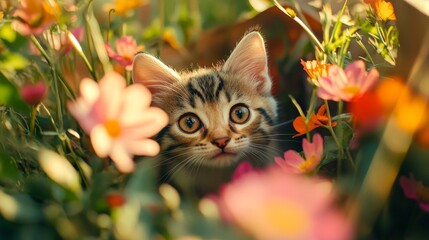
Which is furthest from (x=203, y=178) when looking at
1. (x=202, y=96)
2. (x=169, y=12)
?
(x=169, y=12)

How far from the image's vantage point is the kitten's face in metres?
0.73

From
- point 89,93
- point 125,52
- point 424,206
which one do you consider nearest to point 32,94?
point 89,93

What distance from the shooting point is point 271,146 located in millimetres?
827

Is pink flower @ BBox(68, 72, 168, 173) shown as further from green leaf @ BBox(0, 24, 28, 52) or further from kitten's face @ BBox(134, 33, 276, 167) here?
kitten's face @ BBox(134, 33, 276, 167)

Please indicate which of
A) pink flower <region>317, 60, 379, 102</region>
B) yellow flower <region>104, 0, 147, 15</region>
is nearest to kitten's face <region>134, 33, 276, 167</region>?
yellow flower <region>104, 0, 147, 15</region>

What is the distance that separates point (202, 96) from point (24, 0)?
0.95 ft

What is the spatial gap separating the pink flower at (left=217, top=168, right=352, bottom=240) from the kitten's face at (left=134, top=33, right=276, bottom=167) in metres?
0.43

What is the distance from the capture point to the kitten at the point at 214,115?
2.40ft

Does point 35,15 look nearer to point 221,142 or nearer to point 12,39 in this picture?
point 12,39

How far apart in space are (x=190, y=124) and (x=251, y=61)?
142 mm

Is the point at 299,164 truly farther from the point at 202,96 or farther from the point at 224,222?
the point at 202,96

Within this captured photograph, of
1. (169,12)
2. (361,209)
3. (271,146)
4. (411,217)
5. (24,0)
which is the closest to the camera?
(361,209)

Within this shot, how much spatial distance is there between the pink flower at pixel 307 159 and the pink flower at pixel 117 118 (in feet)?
0.48

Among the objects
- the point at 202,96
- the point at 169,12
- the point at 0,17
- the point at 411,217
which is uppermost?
the point at 169,12
